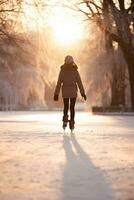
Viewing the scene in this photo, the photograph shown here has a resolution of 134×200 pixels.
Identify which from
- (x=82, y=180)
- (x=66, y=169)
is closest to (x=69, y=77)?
(x=66, y=169)

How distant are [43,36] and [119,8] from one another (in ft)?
29.1

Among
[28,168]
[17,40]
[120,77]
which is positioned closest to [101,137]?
[28,168]

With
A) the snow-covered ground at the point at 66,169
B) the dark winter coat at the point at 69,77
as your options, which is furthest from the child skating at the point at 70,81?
the snow-covered ground at the point at 66,169

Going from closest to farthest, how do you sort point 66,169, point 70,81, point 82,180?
point 82,180 < point 66,169 < point 70,81

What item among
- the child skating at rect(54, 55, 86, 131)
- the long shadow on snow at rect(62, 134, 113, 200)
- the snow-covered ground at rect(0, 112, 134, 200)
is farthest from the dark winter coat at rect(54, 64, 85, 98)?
the long shadow on snow at rect(62, 134, 113, 200)

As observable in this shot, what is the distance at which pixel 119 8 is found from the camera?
3262cm

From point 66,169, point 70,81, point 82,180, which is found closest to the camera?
point 82,180

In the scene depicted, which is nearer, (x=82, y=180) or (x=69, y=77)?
(x=82, y=180)

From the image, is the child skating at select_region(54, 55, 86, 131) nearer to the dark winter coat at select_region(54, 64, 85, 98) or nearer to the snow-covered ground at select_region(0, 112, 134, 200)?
the dark winter coat at select_region(54, 64, 85, 98)

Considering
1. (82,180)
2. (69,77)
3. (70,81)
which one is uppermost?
(69,77)

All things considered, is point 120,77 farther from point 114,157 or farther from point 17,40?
point 114,157

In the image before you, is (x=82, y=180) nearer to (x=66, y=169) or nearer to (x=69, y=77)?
(x=66, y=169)

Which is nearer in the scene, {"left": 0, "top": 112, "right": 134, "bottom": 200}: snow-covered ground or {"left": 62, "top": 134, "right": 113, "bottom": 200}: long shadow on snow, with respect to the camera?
{"left": 62, "top": 134, "right": 113, "bottom": 200}: long shadow on snow

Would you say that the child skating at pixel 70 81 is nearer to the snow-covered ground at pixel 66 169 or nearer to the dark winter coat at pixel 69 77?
the dark winter coat at pixel 69 77
